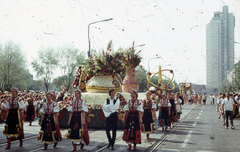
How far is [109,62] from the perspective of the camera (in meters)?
14.2

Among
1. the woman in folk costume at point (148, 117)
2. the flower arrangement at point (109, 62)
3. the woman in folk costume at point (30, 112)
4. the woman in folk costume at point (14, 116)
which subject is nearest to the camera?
the woman in folk costume at point (14, 116)

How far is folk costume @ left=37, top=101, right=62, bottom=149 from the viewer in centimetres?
884

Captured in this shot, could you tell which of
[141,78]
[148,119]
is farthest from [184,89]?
[148,119]

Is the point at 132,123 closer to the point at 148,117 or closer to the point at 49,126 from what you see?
the point at 148,117

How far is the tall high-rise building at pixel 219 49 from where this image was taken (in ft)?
515

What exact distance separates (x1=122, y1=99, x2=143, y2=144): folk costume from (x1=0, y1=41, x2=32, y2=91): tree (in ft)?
134

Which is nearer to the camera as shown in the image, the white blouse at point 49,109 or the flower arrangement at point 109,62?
the white blouse at point 49,109

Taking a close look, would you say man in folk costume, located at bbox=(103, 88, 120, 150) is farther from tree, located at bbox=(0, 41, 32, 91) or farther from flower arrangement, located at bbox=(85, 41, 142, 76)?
tree, located at bbox=(0, 41, 32, 91)

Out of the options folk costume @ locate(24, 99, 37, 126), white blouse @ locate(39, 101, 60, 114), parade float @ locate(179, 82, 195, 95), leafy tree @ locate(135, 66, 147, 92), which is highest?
leafy tree @ locate(135, 66, 147, 92)

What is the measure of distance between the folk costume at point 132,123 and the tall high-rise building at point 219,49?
154m

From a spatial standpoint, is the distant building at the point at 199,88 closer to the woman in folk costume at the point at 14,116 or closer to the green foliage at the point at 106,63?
the green foliage at the point at 106,63

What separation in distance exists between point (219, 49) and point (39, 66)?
126481 mm

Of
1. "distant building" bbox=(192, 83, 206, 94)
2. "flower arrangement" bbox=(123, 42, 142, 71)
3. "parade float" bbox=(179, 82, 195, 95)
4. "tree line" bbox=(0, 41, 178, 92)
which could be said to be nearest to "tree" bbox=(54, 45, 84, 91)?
"tree line" bbox=(0, 41, 178, 92)

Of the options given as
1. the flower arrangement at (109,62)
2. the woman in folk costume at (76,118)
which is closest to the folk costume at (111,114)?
the woman in folk costume at (76,118)
